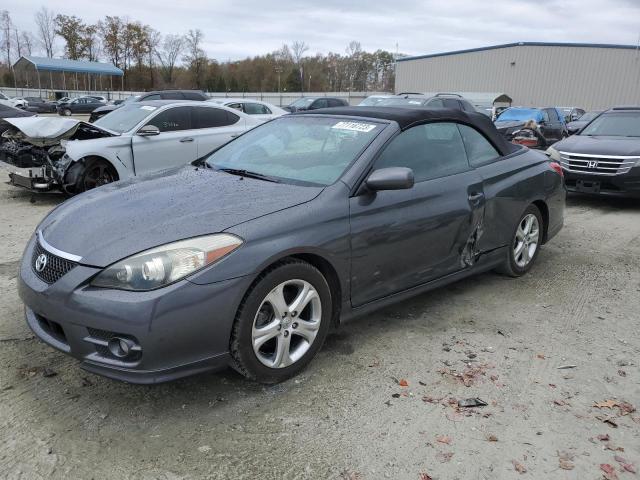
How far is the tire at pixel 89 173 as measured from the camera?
308 inches

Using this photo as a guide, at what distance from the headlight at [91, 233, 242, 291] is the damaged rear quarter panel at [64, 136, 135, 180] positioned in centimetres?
577

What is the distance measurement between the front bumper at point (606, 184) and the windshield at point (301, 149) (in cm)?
601

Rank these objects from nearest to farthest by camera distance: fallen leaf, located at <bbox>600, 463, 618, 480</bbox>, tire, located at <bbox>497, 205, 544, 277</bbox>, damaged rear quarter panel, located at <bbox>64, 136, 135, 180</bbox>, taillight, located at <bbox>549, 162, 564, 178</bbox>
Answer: fallen leaf, located at <bbox>600, 463, 618, 480</bbox> < tire, located at <bbox>497, 205, 544, 277</bbox> < taillight, located at <bbox>549, 162, 564, 178</bbox> < damaged rear quarter panel, located at <bbox>64, 136, 135, 180</bbox>

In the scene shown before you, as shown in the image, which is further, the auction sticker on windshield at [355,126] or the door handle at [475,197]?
the door handle at [475,197]

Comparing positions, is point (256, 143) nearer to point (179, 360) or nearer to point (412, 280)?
point (412, 280)

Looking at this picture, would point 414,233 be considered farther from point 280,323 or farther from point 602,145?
point 602,145

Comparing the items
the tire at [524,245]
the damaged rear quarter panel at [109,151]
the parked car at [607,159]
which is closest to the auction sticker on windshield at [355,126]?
Result: the tire at [524,245]

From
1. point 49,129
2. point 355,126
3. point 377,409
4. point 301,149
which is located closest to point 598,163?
point 355,126

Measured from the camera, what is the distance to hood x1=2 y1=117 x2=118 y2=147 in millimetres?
8062

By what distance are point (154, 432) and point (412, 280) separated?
1.97 m

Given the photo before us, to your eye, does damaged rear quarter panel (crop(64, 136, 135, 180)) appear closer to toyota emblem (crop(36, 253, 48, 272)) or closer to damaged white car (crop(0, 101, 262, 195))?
damaged white car (crop(0, 101, 262, 195))

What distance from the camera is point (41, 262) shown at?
2.96m

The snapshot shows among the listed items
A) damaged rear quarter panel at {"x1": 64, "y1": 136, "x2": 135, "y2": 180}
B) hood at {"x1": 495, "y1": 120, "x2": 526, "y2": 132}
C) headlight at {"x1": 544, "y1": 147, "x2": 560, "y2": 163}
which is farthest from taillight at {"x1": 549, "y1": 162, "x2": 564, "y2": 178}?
hood at {"x1": 495, "y1": 120, "x2": 526, "y2": 132}

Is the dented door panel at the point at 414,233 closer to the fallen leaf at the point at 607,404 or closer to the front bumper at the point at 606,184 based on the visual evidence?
the fallen leaf at the point at 607,404
